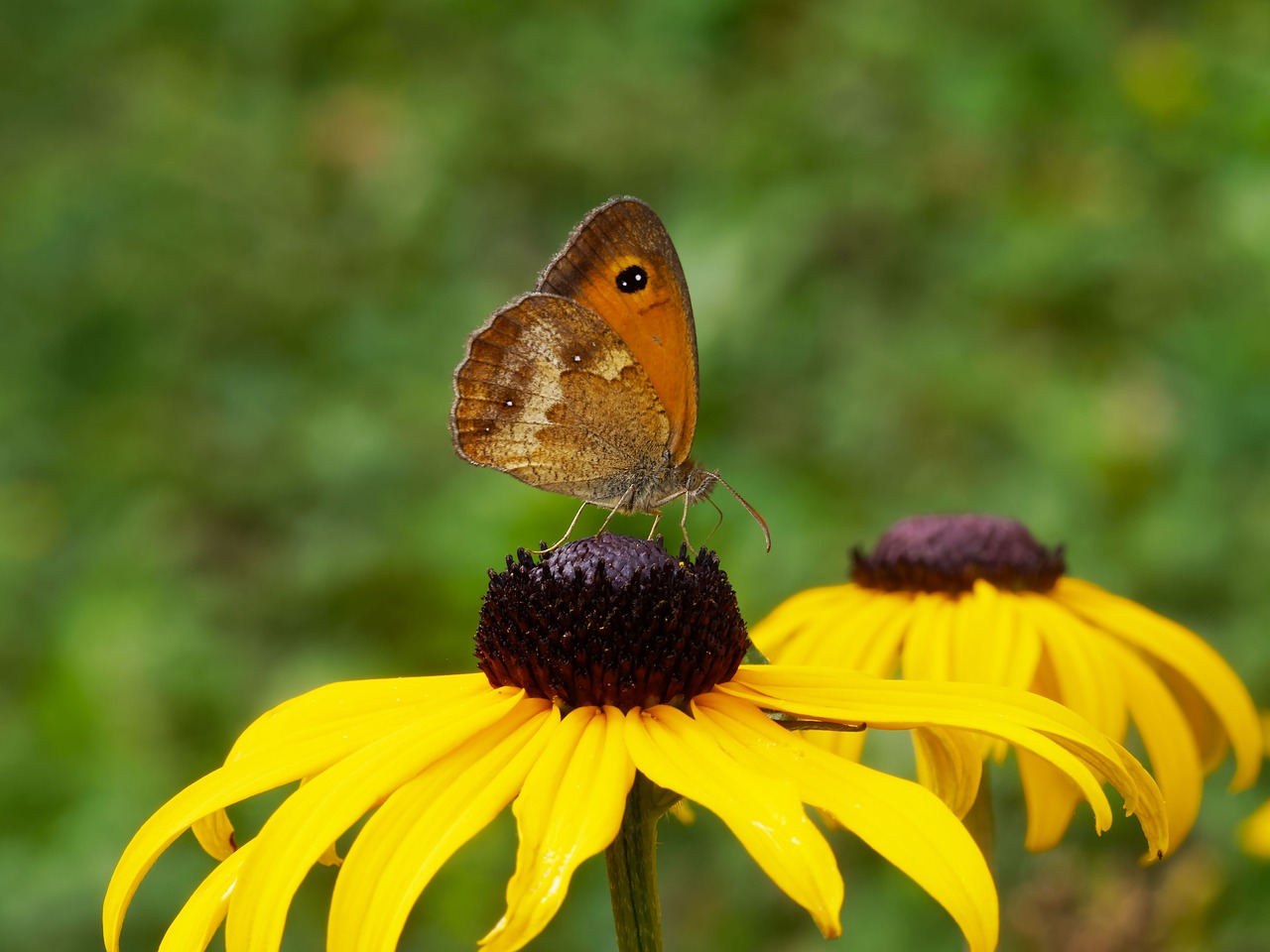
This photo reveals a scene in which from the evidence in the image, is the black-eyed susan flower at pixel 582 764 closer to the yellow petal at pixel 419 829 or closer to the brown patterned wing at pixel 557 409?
the yellow petal at pixel 419 829

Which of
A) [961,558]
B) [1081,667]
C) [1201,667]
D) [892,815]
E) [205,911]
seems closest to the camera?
[892,815]

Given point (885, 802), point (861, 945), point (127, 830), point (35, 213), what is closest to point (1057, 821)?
point (885, 802)

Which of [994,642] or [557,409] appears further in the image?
[557,409]

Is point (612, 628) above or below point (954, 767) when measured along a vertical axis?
above

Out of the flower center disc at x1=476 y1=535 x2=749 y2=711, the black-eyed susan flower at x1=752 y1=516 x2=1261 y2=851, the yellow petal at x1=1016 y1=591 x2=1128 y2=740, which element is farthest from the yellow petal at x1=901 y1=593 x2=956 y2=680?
the flower center disc at x1=476 y1=535 x2=749 y2=711

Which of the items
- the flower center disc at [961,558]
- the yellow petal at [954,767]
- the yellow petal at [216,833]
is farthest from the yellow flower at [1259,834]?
the yellow petal at [216,833]

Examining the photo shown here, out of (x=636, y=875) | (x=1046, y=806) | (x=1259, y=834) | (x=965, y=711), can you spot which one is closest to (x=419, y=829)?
(x=636, y=875)

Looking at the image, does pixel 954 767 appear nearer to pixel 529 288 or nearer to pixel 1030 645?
pixel 1030 645

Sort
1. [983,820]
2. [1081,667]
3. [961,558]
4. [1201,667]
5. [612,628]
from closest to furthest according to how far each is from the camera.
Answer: [612,628], [983,820], [1081,667], [1201,667], [961,558]

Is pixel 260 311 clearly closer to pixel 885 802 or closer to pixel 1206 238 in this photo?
pixel 1206 238
